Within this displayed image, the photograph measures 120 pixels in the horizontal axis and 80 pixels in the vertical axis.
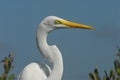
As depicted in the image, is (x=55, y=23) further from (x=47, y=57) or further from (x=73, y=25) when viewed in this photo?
(x=47, y=57)

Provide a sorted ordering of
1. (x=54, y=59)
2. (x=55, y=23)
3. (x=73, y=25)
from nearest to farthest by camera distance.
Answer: (x=54, y=59)
(x=55, y=23)
(x=73, y=25)

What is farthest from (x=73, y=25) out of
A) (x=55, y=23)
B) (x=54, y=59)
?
(x=54, y=59)

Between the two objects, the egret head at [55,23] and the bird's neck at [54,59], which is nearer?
the bird's neck at [54,59]

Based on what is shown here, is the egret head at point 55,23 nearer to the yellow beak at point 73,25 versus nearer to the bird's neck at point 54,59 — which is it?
the yellow beak at point 73,25

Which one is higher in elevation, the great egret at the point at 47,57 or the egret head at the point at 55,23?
the egret head at the point at 55,23

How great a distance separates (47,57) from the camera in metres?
7.19

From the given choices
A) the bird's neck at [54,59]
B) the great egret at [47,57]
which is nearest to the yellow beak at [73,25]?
the great egret at [47,57]

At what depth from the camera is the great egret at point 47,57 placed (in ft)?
23.5

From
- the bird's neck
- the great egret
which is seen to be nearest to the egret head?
the great egret

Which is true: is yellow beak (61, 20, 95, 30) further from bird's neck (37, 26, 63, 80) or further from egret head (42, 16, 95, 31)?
bird's neck (37, 26, 63, 80)

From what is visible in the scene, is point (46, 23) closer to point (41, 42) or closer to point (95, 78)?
point (41, 42)

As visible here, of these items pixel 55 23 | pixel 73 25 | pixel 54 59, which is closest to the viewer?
pixel 54 59

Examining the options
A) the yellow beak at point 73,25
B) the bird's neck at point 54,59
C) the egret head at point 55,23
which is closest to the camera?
the bird's neck at point 54,59

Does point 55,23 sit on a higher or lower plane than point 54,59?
higher
